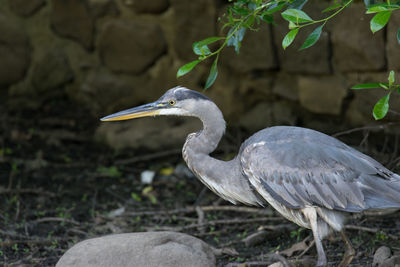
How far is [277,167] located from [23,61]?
339 centimetres

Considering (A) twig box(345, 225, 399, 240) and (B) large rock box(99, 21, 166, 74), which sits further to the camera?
(B) large rock box(99, 21, 166, 74)

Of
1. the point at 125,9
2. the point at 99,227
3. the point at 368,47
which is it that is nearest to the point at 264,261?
the point at 99,227

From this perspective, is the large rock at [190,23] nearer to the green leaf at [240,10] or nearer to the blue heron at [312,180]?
the blue heron at [312,180]

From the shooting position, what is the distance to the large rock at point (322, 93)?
435cm

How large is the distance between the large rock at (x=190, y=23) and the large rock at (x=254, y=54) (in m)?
0.25

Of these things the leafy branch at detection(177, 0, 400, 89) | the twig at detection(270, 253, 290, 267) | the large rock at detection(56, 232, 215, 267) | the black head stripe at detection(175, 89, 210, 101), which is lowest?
the twig at detection(270, 253, 290, 267)

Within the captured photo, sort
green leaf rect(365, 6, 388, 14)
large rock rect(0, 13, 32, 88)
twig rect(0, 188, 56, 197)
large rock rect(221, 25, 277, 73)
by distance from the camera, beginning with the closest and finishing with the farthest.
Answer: green leaf rect(365, 6, 388, 14), twig rect(0, 188, 56, 197), large rock rect(221, 25, 277, 73), large rock rect(0, 13, 32, 88)

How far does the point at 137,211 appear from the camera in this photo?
420 cm

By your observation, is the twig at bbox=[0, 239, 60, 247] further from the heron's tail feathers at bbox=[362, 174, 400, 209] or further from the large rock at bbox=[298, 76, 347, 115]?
the large rock at bbox=[298, 76, 347, 115]

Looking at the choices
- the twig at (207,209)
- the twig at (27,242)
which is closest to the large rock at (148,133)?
the twig at (207,209)

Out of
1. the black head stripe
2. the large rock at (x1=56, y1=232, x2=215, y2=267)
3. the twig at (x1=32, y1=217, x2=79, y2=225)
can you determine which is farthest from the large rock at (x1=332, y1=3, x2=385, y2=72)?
the twig at (x1=32, y1=217, x2=79, y2=225)

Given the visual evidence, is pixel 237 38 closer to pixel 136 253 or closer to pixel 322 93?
pixel 136 253

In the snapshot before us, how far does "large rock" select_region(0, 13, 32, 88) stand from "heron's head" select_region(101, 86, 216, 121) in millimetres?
2588

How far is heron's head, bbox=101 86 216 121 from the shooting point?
329cm
